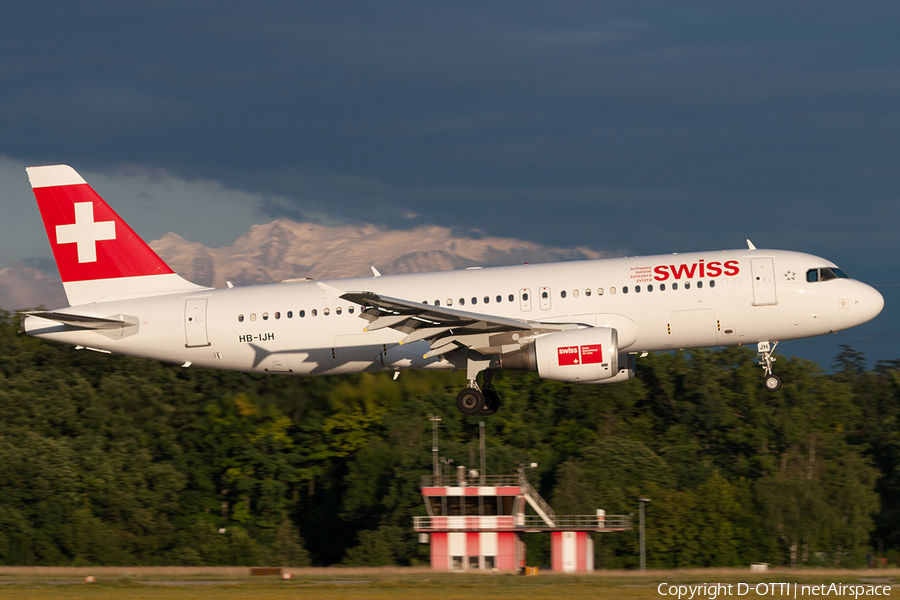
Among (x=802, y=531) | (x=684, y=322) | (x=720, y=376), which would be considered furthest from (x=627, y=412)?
(x=684, y=322)

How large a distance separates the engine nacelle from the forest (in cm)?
3487

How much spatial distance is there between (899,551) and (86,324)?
248 feet

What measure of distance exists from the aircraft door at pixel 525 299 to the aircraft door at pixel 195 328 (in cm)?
1044

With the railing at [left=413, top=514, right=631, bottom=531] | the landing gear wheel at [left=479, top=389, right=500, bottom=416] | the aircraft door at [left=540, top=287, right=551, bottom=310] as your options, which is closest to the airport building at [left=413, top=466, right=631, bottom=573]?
the railing at [left=413, top=514, right=631, bottom=531]

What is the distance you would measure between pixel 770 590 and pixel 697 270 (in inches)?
460

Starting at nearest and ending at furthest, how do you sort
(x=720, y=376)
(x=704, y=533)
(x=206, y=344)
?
(x=206, y=344) < (x=704, y=533) < (x=720, y=376)

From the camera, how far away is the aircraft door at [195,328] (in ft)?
115

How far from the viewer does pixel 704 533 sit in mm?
80875

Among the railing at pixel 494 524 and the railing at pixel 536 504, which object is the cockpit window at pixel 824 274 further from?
the railing at pixel 536 504

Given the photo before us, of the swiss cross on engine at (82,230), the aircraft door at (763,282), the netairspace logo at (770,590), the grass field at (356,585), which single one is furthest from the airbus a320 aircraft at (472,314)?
the netairspace logo at (770,590)

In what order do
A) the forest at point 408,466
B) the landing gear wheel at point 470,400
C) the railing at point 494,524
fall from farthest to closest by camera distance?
1. the forest at point 408,466
2. the railing at point 494,524
3. the landing gear wheel at point 470,400

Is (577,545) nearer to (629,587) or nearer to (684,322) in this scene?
(629,587)

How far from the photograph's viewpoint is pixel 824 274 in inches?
1293

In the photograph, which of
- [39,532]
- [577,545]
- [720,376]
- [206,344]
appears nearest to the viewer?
[206,344]
